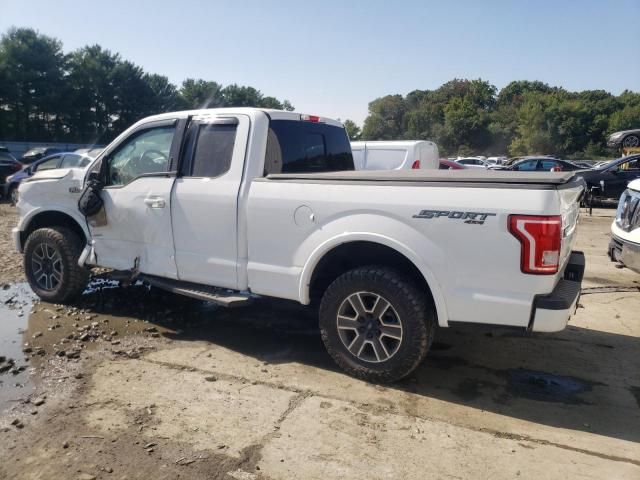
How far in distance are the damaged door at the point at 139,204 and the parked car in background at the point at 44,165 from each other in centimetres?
752

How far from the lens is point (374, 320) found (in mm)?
3926

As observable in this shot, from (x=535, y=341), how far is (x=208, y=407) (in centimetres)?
319

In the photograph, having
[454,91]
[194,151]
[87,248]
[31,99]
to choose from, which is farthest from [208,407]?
[454,91]

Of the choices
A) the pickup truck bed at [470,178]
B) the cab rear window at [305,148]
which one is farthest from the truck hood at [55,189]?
the pickup truck bed at [470,178]

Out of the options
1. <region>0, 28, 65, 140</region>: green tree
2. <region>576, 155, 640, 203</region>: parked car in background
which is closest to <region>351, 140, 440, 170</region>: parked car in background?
<region>576, 155, 640, 203</region>: parked car in background

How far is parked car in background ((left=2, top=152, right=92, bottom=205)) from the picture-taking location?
13408 mm

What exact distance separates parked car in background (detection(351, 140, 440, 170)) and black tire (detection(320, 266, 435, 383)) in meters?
7.48

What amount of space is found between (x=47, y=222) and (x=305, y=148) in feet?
10.4

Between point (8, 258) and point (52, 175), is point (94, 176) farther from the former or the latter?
point (8, 258)

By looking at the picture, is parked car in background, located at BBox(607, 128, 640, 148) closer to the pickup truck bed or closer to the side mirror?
the pickup truck bed

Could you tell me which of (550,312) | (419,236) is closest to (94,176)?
(419,236)

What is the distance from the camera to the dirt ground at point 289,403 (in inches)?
117

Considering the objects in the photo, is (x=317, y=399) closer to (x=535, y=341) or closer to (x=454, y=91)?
(x=535, y=341)

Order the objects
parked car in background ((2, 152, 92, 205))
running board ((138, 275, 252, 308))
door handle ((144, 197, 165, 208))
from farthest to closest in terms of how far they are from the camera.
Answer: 1. parked car in background ((2, 152, 92, 205))
2. door handle ((144, 197, 165, 208))
3. running board ((138, 275, 252, 308))
